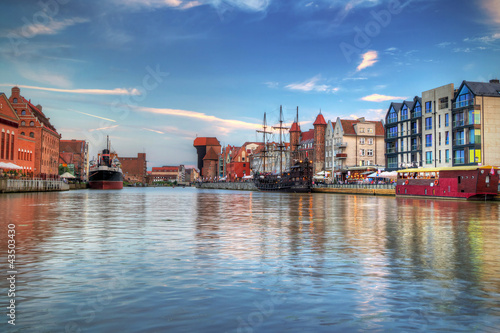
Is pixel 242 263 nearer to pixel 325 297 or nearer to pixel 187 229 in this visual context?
pixel 325 297

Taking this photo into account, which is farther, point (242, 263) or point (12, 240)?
point (12, 240)

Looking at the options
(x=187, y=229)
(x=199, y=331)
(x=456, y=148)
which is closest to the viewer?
(x=199, y=331)

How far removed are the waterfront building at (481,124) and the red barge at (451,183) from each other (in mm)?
9624

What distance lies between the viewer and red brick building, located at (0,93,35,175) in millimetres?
85812

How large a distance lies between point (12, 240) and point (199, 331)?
498 inches

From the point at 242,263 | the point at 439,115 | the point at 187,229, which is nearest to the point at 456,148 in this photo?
the point at 439,115

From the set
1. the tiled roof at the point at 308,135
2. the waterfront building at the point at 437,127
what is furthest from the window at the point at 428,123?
the tiled roof at the point at 308,135

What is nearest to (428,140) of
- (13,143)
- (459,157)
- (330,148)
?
(459,157)

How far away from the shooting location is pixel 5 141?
86250mm

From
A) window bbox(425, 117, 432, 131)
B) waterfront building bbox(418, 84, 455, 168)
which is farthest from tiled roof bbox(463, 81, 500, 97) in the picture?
window bbox(425, 117, 432, 131)

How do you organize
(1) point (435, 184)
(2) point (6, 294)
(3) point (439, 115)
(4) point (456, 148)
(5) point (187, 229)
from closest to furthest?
(2) point (6, 294), (5) point (187, 229), (1) point (435, 184), (4) point (456, 148), (3) point (439, 115)

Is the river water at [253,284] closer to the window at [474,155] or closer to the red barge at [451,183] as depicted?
the red barge at [451,183]

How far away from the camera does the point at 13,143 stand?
298ft

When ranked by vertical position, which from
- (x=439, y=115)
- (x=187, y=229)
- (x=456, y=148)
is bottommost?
(x=187, y=229)
